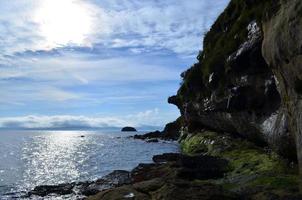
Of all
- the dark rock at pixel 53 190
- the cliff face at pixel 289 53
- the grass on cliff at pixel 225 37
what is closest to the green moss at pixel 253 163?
the cliff face at pixel 289 53

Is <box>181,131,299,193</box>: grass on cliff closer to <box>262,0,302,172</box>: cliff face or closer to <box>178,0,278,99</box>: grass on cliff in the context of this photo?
<box>262,0,302,172</box>: cliff face

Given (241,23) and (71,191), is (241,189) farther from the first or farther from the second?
(241,23)

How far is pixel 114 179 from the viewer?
40.1m

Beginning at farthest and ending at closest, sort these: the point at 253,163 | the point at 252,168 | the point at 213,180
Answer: the point at 253,163 → the point at 252,168 → the point at 213,180

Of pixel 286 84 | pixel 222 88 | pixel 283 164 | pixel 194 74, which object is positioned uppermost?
pixel 194 74

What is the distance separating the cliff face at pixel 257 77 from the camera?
21.8 metres

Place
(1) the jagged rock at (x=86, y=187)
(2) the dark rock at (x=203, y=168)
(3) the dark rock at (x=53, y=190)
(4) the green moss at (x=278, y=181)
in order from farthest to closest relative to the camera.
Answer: (3) the dark rock at (x=53, y=190)
(1) the jagged rock at (x=86, y=187)
(2) the dark rock at (x=203, y=168)
(4) the green moss at (x=278, y=181)

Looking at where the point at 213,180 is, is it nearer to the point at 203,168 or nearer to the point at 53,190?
the point at 203,168

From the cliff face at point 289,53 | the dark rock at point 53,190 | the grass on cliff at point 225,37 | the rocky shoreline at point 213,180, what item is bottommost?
the dark rock at point 53,190

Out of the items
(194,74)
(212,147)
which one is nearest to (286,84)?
(212,147)

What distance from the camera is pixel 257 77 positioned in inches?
1444

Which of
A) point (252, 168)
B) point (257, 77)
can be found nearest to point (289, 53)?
point (252, 168)

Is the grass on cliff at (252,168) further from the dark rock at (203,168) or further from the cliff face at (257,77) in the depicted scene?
the cliff face at (257,77)

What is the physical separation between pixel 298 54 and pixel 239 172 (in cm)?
1152
